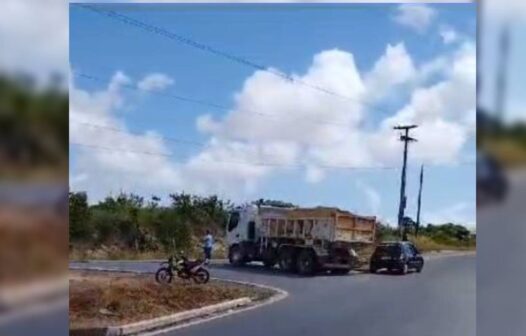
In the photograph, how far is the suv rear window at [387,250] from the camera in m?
4.81

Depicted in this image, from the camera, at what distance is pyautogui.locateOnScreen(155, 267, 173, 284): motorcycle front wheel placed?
194 inches

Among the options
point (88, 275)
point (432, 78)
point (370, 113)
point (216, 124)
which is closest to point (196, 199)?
point (216, 124)

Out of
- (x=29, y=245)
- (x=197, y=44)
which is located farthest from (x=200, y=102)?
(x=29, y=245)

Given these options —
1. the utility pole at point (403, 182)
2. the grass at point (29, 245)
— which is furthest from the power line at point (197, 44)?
the grass at point (29, 245)

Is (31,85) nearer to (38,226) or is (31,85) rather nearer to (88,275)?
(38,226)

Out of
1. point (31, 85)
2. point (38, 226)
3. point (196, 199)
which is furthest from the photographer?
point (196, 199)

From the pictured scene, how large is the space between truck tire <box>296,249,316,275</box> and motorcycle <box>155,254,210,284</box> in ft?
1.70

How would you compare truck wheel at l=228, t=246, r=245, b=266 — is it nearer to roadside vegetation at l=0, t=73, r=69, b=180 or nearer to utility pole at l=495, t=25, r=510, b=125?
roadside vegetation at l=0, t=73, r=69, b=180

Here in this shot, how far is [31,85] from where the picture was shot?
161 inches

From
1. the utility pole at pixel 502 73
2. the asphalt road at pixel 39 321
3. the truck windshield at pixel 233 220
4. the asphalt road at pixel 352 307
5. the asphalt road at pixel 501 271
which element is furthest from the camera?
the truck windshield at pixel 233 220

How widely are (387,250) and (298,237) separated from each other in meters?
0.49

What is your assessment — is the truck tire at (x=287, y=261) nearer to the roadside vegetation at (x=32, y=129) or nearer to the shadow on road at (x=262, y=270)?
the shadow on road at (x=262, y=270)

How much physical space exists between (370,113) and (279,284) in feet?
3.53

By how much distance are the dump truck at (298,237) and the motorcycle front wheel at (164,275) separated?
36cm
